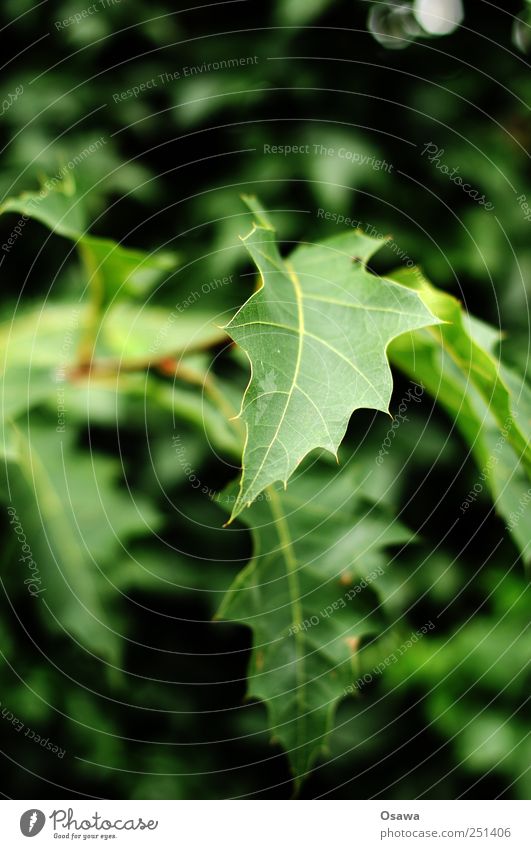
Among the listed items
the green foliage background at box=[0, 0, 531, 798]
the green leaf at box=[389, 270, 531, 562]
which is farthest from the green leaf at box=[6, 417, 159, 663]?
the green leaf at box=[389, 270, 531, 562]

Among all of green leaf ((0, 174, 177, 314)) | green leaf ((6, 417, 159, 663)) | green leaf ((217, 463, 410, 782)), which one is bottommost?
green leaf ((217, 463, 410, 782))

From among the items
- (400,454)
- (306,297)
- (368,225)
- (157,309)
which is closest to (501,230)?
(368,225)

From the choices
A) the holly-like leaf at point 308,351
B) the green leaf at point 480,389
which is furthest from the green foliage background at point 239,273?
the holly-like leaf at point 308,351
